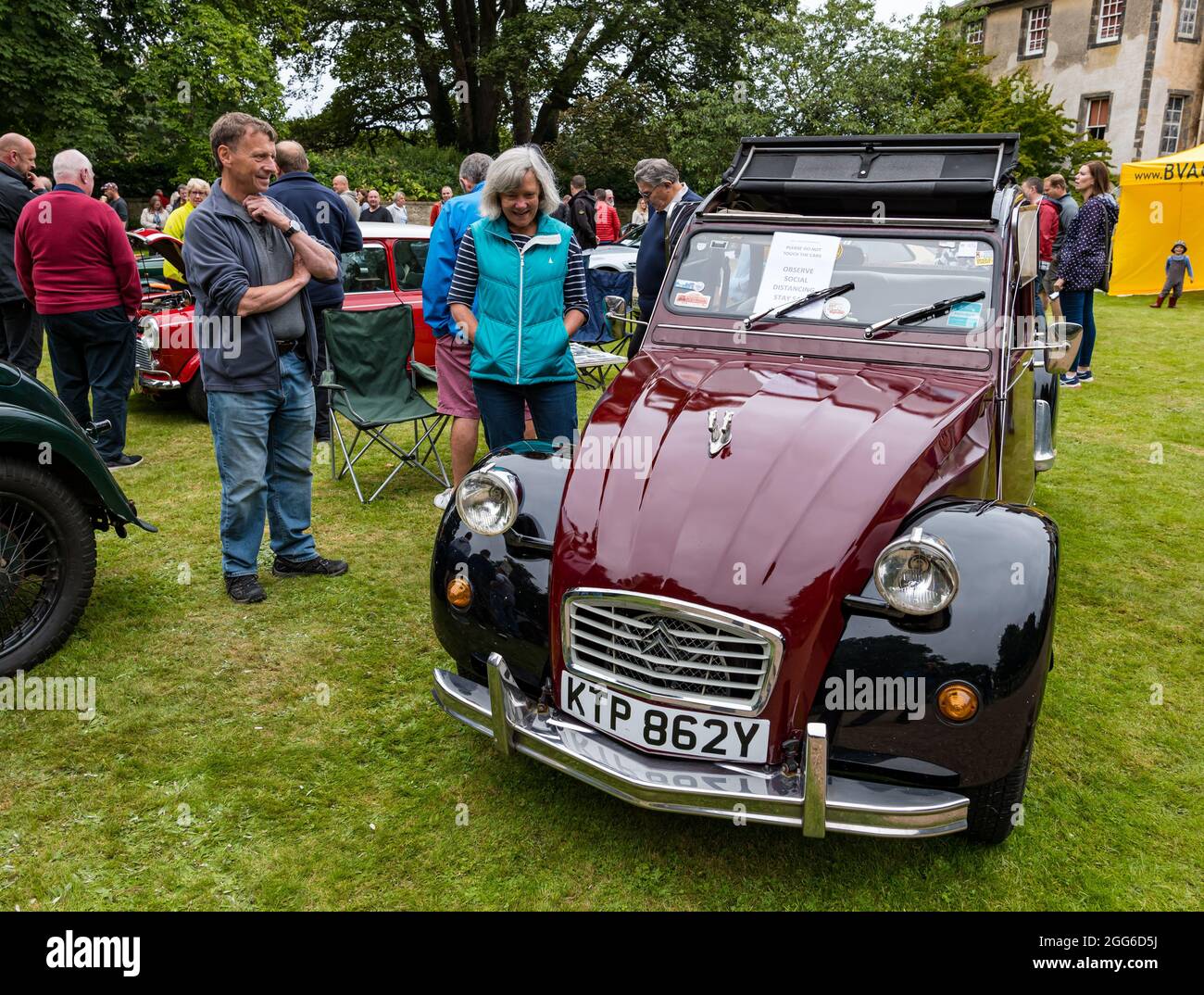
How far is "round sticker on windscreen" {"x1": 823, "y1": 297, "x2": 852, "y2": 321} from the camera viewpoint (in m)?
4.04

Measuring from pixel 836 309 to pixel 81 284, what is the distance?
5258 millimetres

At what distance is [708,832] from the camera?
3.18 metres

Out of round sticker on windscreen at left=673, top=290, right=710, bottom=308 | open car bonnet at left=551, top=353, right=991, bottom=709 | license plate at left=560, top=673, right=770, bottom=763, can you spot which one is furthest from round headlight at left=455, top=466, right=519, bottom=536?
round sticker on windscreen at left=673, top=290, right=710, bottom=308

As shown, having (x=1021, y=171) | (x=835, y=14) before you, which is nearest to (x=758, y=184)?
(x=835, y=14)

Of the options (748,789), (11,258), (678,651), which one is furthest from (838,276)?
Result: (11,258)

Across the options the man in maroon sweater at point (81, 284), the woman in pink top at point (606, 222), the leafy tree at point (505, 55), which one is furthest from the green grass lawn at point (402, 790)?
the leafy tree at point (505, 55)

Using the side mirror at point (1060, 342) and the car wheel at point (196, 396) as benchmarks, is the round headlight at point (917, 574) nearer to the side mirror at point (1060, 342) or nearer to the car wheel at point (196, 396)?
the side mirror at point (1060, 342)

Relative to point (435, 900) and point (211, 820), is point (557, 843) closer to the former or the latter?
point (435, 900)

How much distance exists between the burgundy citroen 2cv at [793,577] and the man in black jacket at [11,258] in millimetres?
5501

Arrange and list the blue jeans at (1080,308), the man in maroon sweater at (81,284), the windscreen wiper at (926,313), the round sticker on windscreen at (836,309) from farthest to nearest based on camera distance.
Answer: the blue jeans at (1080,308), the man in maroon sweater at (81,284), the round sticker on windscreen at (836,309), the windscreen wiper at (926,313)

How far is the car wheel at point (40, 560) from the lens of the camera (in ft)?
13.0

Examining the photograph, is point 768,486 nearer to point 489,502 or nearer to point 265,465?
point 489,502

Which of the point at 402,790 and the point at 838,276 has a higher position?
the point at 838,276

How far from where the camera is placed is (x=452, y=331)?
5.53m
